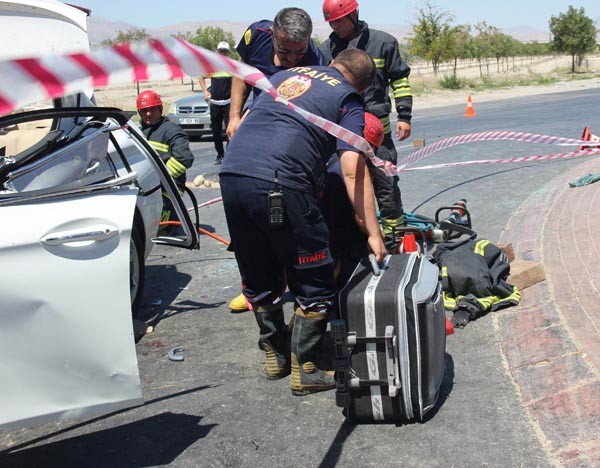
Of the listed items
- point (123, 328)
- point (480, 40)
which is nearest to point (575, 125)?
point (123, 328)

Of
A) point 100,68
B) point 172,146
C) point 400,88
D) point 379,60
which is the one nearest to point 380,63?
point 379,60

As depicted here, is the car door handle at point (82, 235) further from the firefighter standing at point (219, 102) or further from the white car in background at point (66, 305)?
the firefighter standing at point (219, 102)

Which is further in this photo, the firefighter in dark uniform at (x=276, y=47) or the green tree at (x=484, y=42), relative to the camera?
the green tree at (x=484, y=42)

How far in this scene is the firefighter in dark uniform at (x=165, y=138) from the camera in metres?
7.47

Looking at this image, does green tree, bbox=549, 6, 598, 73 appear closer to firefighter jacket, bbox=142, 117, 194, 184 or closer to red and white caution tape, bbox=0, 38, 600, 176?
firefighter jacket, bbox=142, 117, 194, 184

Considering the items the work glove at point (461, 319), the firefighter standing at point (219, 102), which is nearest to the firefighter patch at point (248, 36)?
the work glove at point (461, 319)

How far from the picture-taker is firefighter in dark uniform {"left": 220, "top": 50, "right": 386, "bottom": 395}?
3.75m

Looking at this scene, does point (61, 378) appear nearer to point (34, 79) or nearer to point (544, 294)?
point (34, 79)

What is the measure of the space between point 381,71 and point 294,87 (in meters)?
2.72

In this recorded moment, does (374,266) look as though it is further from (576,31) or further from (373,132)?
(576,31)

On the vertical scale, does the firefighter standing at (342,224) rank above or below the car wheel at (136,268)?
above

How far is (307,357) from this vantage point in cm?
409

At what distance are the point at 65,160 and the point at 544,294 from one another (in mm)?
3171

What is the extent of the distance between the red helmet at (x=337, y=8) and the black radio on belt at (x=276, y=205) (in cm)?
271
